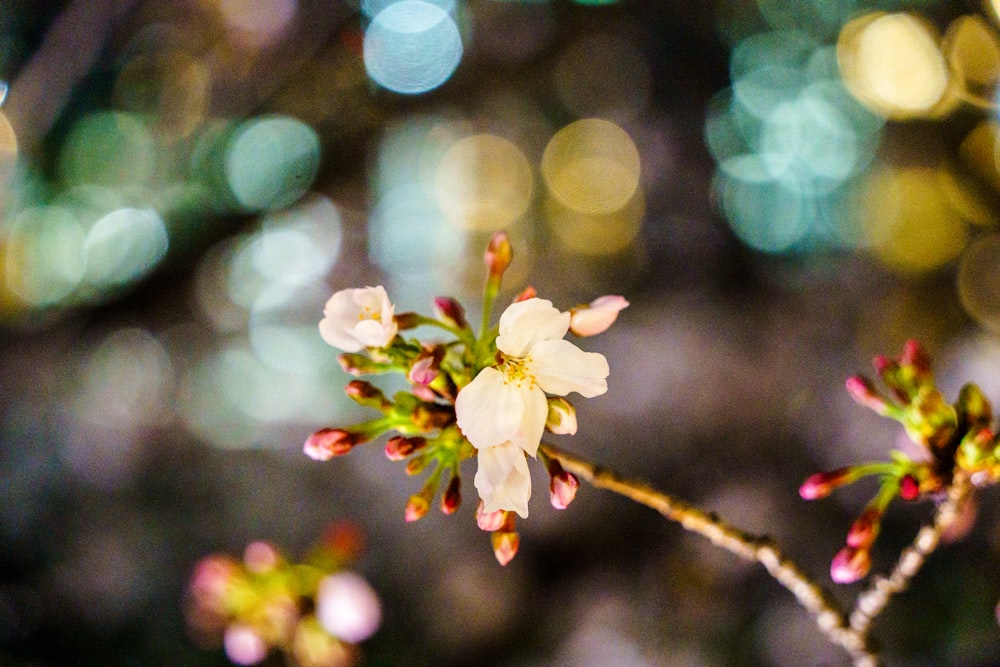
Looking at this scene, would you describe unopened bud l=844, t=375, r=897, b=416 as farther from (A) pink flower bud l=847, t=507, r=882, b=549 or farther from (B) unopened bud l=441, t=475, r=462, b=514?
(B) unopened bud l=441, t=475, r=462, b=514

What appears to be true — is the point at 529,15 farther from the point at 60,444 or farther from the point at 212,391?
the point at 60,444

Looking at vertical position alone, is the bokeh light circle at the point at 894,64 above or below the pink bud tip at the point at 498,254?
below

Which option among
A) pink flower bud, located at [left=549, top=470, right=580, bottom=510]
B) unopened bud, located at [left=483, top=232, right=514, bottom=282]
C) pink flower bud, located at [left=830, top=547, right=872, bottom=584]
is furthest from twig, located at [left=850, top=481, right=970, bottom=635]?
unopened bud, located at [left=483, top=232, right=514, bottom=282]

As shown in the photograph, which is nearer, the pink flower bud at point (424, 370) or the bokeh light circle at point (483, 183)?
the pink flower bud at point (424, 370)

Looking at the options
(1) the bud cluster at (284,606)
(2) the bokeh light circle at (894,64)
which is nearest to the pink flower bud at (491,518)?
(1) the bud cluster at (284,606)

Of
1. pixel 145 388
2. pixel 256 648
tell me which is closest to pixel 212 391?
pixel 145 388

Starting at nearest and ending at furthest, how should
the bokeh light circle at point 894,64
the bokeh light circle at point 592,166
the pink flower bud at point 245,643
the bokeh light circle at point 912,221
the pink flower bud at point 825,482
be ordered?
the pink flower bud at point 825,482 → the pink flower bud at point 245,643 → the bokeh light circle at point 894,64 → the bokeh light circle at point 912,221 → the bokeh light circle at point 592,166

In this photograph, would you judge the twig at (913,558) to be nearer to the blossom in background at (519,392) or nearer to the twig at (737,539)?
the twig at (737,539)
